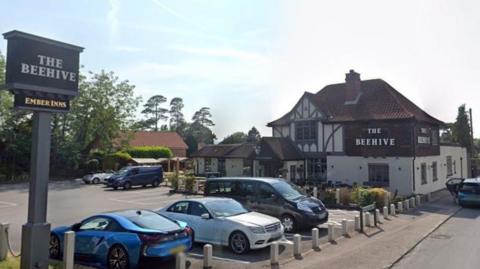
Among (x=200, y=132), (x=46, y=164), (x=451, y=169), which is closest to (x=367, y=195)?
(x=46, y=164)

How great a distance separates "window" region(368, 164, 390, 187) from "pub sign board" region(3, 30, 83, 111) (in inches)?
834

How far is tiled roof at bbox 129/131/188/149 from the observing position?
6149cm

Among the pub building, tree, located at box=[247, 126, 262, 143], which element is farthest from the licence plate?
tree, located at box=[247, 126, 262, 143]

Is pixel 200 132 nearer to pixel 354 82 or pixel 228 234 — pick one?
pixel 354 82

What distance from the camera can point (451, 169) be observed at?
1294 inches

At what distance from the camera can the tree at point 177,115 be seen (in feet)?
314

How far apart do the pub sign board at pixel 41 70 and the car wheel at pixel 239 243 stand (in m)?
5.38

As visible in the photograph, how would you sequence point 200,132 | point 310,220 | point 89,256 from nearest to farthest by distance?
point 89,256
point 310,220
point 200,132

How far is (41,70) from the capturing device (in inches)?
314

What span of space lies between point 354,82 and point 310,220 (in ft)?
62.1

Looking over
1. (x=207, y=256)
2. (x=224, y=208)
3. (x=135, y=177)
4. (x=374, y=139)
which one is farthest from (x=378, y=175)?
(x=207, y=256)

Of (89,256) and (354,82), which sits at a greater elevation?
(354,82)

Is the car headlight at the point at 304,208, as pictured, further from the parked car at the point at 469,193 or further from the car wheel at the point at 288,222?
the parked car at the point at 469,193

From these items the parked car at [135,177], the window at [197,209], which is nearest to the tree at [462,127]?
the parked car at [135,177]
